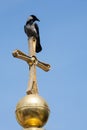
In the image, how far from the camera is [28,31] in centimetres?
1189

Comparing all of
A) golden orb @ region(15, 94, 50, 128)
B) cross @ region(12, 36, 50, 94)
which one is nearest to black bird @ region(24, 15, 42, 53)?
cross @ region(12, 36, 50, 94)

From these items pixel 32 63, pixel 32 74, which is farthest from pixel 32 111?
pixel 32 63

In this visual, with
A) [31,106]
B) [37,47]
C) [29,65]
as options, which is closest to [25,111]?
[31,106]

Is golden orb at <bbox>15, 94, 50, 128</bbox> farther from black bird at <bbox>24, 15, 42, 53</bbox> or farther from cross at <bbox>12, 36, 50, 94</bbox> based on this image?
black bird at <bbox>24, 15, 42, 53</bbox>

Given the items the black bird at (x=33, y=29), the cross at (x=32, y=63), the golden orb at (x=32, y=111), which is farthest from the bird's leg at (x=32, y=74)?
the golden orb at (x=32, y=111)

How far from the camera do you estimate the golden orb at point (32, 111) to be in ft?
33.3

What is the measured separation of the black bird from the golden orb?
2102mm

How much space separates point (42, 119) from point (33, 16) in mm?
3126

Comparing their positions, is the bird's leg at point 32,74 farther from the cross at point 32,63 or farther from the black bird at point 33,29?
the black bird at point 33,29

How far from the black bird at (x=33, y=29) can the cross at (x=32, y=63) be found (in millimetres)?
121

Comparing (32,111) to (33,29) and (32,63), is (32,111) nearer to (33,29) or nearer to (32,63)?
(32,63)

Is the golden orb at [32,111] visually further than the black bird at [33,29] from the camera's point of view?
No

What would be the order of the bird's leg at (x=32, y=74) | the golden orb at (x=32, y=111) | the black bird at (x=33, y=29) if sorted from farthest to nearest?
the black bird at (x=33, y=29) < the bird's leg at (x=32, y=74) < the golden orb at (x=32, y=111)

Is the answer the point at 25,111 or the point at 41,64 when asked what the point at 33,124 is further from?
the point at 41,64
